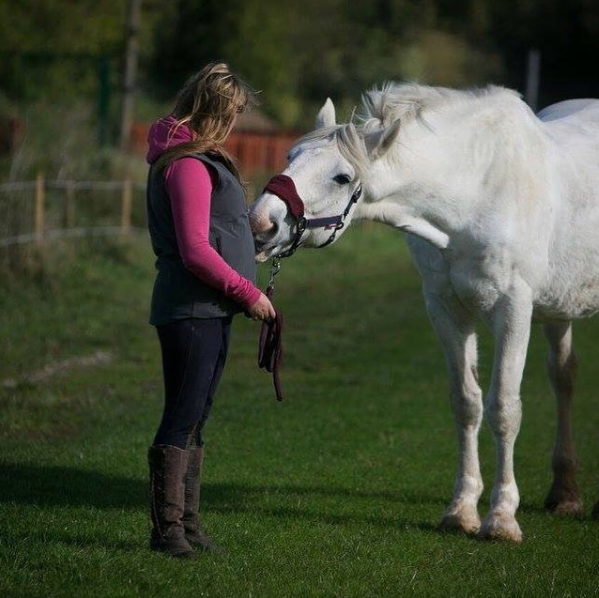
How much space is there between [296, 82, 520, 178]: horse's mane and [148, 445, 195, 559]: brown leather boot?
1.57 meters

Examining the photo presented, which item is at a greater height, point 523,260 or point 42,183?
point 523,260

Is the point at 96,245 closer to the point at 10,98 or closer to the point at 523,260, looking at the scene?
the point at 10,98

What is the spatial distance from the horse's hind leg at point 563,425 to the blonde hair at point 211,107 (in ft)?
9.40

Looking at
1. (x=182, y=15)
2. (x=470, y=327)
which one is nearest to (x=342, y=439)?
(x=470, y=327)

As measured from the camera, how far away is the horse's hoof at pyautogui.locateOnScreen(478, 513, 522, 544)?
18.2 ft

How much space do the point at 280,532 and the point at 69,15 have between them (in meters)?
27.7

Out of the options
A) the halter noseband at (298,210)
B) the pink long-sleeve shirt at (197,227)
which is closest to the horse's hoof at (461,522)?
the halter noseband at (298,210)

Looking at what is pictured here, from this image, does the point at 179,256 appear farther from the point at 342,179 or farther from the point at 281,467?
the point at 281,467

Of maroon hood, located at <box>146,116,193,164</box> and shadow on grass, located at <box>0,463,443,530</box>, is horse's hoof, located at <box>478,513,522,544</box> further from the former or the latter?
maroon hood, located at <box>146,116,193,164</box>

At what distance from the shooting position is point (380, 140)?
527 centimetres

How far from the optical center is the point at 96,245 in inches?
647

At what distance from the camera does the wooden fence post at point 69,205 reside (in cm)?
1529

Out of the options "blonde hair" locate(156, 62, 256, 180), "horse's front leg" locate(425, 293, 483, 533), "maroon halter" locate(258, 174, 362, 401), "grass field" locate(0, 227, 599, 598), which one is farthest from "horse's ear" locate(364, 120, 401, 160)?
"grass field" locate(0, 227, 599, 598)

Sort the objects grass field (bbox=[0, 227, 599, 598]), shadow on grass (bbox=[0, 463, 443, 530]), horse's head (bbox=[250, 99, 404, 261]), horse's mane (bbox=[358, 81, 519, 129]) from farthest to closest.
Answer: shadow on grass (bbox=[0, 463, 443, 530]) → horse's mane (bbox=[358, 81, 519, 129]) → horse's head (bbox=[250, 99, 404, 261]) → grass field (bbox=[0, 227, 599, 598])
